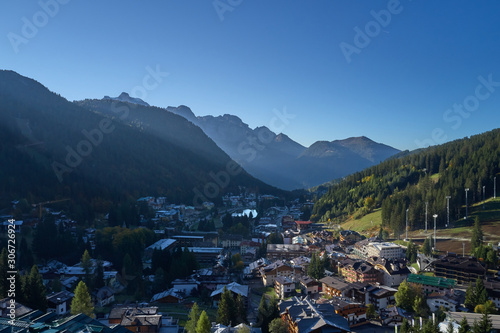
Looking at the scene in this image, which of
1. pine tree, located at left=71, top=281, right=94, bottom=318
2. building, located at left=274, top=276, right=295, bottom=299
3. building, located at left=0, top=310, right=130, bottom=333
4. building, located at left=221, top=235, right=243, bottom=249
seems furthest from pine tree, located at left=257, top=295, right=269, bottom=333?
building, located at left=221, top=235, right=243, bottom=249

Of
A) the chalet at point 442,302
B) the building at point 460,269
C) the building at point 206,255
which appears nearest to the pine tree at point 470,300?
the chalet at point 442,302

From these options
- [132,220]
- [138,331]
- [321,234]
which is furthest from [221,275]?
[132,220]

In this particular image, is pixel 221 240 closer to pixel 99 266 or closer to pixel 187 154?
pixel 99 266

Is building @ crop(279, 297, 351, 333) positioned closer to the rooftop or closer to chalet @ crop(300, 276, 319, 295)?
chalet @ crop(300, 276, 319, 295)

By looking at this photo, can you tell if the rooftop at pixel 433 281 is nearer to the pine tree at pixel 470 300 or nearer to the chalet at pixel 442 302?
the chalet at pixel 442 302

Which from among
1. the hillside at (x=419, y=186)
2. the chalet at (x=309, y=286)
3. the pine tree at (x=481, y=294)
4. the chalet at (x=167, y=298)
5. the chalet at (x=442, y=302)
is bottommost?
the chalet at (x=167, y=298)

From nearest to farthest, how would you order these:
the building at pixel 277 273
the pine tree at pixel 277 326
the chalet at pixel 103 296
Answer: the pine tree at pixel 277 326 → the chalet at pixel 103 296 → the building at pixel 277 273
